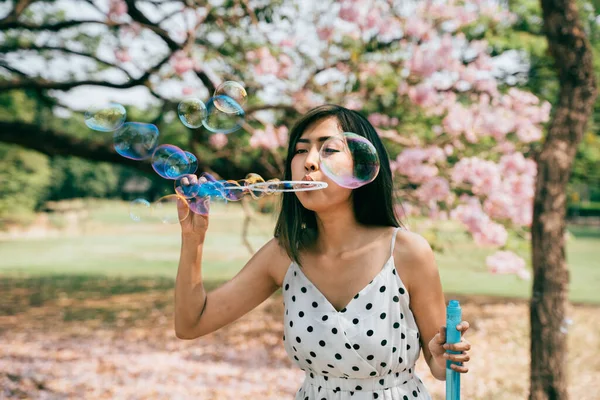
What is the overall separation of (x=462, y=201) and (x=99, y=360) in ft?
13.7

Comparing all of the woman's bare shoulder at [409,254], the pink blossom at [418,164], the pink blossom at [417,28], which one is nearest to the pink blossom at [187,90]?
the pink blossom at [417,28]

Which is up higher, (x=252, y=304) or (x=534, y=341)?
(x=252, y=304)

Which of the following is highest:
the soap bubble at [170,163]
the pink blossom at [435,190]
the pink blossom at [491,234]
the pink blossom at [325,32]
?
the pink blossom at [325,32]

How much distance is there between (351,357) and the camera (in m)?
1.56

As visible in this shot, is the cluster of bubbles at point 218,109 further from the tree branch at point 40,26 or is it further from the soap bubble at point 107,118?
the tree branch at point 40,26

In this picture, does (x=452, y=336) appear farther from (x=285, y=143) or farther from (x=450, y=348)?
(x=285, y=143)

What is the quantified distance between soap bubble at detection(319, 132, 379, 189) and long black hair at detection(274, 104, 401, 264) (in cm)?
5

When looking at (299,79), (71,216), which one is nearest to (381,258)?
(299,79)

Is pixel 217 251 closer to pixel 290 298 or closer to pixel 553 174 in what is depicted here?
pixel 553 174

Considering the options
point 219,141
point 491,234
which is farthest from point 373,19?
point 219,141

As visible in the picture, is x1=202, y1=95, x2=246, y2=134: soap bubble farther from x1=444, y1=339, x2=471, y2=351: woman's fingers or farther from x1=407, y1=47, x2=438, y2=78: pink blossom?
x1=407, y1=47, x2=438, y2=78: pink blossom

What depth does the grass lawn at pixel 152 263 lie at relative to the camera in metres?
11.6

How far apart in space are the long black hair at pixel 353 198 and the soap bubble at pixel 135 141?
851mm

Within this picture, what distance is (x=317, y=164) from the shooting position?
158cm
